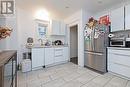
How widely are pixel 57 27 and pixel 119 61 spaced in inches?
126

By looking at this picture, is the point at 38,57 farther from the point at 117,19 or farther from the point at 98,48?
the point at 117,19

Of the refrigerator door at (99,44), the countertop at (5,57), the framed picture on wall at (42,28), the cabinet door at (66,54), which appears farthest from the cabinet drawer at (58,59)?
the countertop at (5,57)

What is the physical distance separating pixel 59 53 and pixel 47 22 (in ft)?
5.60

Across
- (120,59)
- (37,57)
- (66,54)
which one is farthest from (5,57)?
(66,54)

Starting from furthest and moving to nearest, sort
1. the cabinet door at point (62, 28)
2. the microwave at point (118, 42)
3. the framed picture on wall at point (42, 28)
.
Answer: the cabinet door at point (62, 28) < the framed picture on wall at point (42, 28) < the microwave at point (118, 42)

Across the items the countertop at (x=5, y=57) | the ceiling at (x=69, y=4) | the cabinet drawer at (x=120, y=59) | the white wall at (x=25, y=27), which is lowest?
the cabinet drawer at (x=120, y=59)

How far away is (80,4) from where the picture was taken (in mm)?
3799

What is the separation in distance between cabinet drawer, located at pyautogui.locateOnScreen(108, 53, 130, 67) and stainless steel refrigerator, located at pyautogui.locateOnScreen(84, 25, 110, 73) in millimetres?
200

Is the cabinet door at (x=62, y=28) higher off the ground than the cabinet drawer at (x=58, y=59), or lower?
higher

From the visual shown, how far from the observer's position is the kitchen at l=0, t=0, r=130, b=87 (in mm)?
2734

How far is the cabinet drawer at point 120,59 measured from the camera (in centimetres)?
269

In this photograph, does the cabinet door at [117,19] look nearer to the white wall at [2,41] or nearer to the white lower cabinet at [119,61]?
the white lower cabinet at [119,61]

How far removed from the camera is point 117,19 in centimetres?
349

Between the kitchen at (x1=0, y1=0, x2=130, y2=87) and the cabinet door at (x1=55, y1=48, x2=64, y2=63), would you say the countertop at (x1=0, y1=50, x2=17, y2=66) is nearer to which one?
the kitchen at (x1=0, y1=0, x2=130, y2=87)
